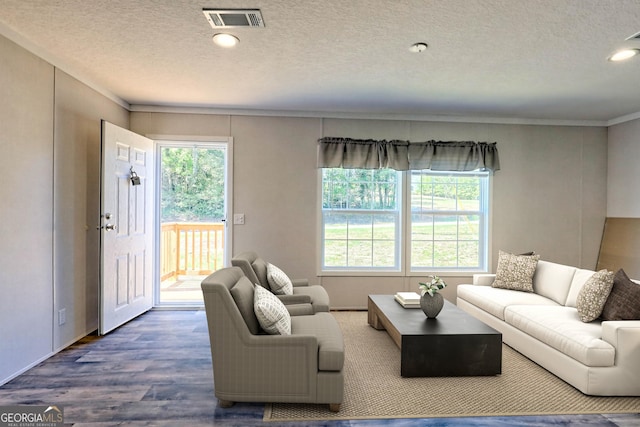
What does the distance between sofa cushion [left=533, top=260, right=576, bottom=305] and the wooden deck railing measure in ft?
15.1

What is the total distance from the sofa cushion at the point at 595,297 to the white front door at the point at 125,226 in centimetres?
427

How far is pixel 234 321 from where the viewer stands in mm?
2225

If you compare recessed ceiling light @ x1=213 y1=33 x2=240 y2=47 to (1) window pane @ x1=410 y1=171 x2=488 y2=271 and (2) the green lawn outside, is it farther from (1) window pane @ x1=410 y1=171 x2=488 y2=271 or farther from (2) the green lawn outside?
(1) window pane @ x1=410 y1=171 x2=488 y2=271

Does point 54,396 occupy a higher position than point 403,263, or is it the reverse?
point 403,263

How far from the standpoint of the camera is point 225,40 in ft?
8.71

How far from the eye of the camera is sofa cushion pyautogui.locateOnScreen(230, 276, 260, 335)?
90.7 inches

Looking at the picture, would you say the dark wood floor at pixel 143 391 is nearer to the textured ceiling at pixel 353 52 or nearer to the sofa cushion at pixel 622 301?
the sofa cushion at pixel 622 301

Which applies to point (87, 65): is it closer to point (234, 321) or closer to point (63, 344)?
point (63, 344)

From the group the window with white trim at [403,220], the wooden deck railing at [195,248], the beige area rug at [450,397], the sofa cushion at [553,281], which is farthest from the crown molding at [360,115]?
the beige area rug at [450,397]

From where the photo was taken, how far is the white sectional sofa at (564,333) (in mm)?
2447

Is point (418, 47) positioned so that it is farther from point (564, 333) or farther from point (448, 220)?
point (448, 220)

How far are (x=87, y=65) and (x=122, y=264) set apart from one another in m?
1.97

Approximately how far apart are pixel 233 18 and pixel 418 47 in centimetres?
137

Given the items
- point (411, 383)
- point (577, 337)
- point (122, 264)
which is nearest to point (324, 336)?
point (411, 383)
